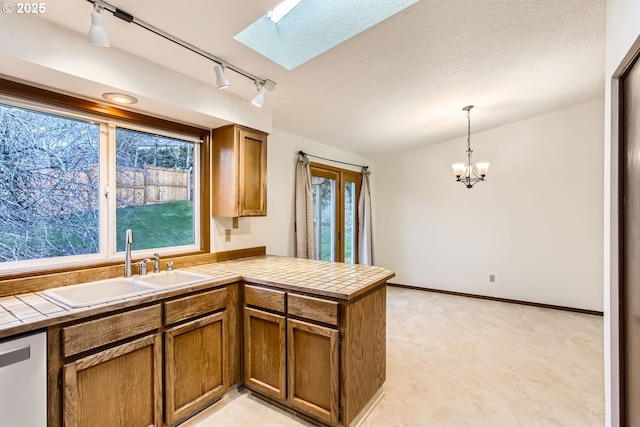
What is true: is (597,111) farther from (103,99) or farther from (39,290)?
(39,290)

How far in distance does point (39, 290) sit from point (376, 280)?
2008 millimetres

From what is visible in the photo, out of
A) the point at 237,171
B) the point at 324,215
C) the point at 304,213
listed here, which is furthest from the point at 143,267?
the point at 324,215

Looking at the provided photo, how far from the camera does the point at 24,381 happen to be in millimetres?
1289

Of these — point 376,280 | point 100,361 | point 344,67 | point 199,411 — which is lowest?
point 199,411

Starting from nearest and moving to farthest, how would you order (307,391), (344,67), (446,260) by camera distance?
(307,391) → (344,67) → (446,260)

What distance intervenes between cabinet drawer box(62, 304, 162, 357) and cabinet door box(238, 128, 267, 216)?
1136 mm

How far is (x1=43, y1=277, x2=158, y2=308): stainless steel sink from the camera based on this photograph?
6.00 ft

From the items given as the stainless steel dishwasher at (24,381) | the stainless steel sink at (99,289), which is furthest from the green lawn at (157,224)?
the stainless steel dishwasher at (24,381)

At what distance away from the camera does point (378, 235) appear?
5531mm

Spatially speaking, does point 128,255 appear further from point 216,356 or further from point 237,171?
point 237,171

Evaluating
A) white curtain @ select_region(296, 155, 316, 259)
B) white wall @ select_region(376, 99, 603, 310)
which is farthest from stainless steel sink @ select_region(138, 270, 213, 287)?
white wall @ select_region(376, 99, 603, 310)

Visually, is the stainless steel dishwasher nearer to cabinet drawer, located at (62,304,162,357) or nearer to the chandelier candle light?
cabinet drawer, located at (62,304,162,357)

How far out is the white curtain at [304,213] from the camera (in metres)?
3.69

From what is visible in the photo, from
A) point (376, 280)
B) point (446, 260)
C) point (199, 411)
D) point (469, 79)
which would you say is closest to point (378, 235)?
point (446, 260)
